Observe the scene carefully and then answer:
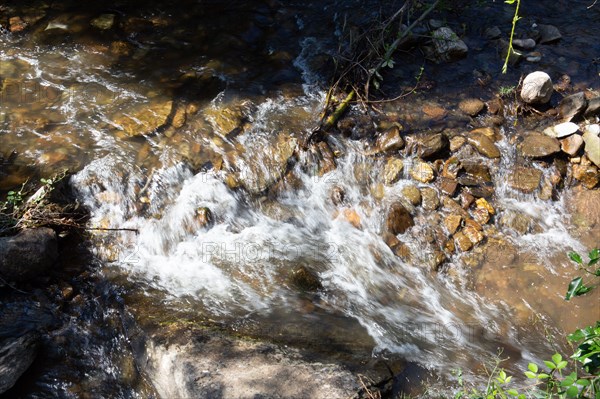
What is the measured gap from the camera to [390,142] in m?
5.07

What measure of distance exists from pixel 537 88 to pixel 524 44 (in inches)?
45.6

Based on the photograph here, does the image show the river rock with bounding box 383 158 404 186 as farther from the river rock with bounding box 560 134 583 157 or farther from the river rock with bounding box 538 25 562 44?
the river rock with bounding box 538 25 562 44

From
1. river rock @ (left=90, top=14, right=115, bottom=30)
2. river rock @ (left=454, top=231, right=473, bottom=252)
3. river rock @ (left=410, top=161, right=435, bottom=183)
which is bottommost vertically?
river rock @ (left=454, top=231, right=473, bottom=252)

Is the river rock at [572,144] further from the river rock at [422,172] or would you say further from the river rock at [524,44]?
the river rock at [524,44]

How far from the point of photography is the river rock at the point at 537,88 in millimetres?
5387

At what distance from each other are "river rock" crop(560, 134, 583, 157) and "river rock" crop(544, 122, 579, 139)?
0.06m

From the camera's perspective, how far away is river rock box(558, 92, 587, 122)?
17.5 feet

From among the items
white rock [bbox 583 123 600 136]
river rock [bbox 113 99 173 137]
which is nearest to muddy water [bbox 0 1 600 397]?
river rock [bbox 113 99 173 137]

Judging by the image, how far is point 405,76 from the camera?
5.86 m

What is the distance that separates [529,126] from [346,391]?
407cm

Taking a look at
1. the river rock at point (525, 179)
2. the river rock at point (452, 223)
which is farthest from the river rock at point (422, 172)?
the river rock at point (525, 179)

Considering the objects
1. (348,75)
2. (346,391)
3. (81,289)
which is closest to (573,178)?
(348,75)

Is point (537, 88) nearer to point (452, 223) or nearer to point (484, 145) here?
point (484, 145)

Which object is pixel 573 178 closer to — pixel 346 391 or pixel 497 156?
pixel 497 156
